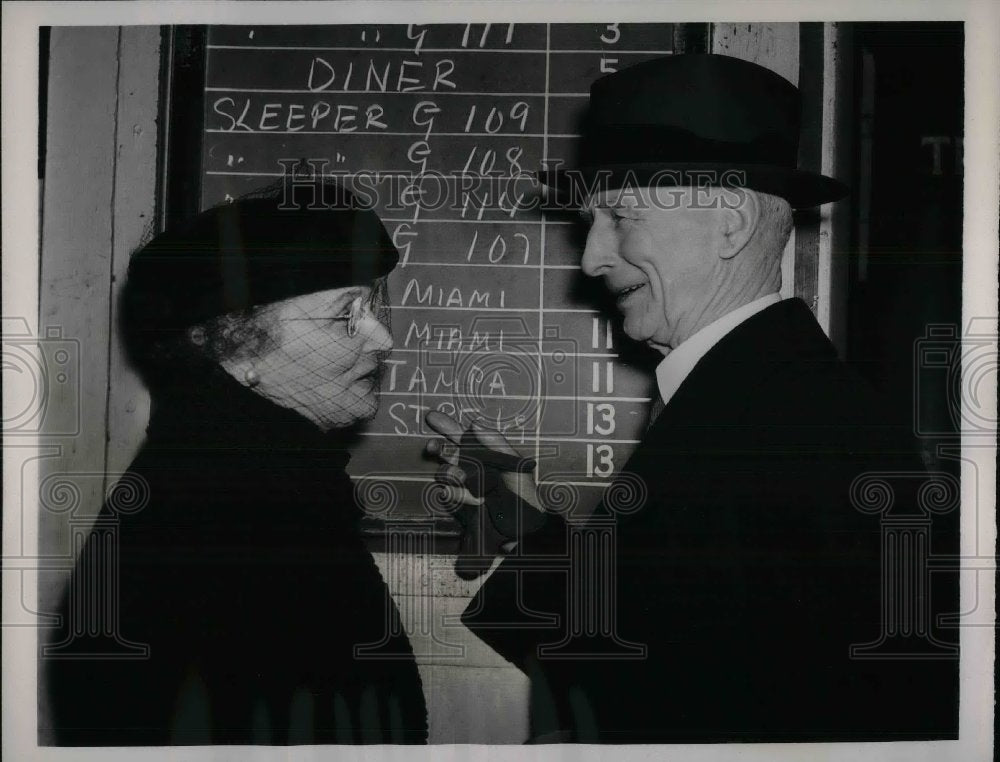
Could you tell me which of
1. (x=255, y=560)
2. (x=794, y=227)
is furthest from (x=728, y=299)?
(x=255, y=560)

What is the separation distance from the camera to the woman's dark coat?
62.8 inches

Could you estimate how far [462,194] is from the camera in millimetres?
1604

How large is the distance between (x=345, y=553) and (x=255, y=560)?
7.0 inches

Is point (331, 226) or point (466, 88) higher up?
point (466, 88)

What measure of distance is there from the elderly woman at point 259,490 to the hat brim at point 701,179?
0.38 metres

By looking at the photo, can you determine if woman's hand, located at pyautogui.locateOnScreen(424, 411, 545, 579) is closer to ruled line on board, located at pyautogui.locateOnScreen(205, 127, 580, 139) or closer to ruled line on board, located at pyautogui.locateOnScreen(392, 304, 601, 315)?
ruled line on board, located at pyautogui.locateOnScreen(392, 304, 601, 315)

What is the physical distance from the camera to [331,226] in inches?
63.1

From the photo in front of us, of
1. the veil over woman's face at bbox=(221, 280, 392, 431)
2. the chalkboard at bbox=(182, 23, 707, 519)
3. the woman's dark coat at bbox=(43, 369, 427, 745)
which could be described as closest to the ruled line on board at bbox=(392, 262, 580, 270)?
the chalkboard at bbox=(182, 23, 707, 519)

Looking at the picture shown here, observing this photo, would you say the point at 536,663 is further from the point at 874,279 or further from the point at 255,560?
the point at 874,279
